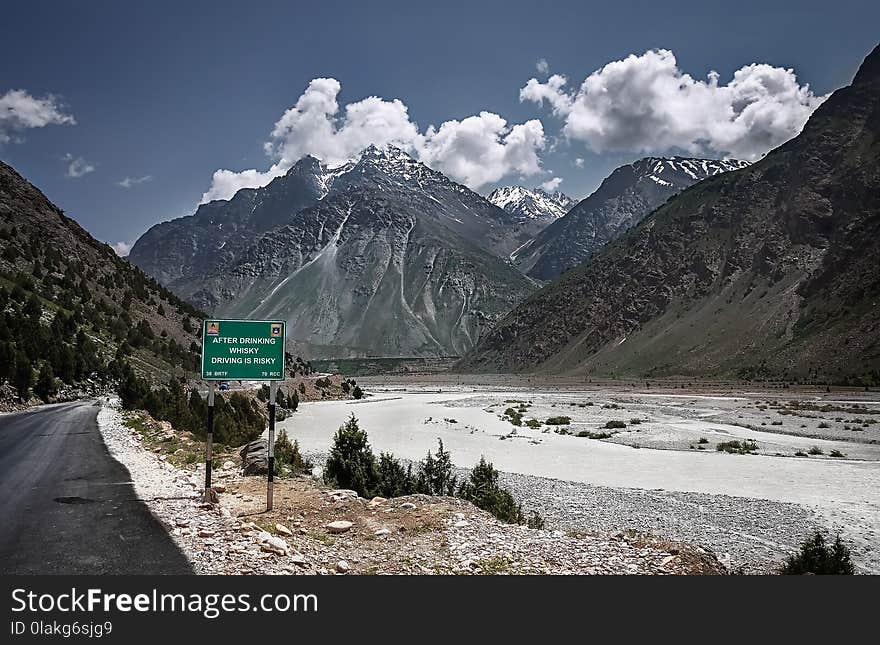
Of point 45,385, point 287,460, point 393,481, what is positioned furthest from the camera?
point 45,385

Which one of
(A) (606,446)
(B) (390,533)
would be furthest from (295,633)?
(A) (606,446)

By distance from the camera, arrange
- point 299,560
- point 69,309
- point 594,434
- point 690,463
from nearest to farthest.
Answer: point 299,560, point 690,463, point 594,434, point 69,309

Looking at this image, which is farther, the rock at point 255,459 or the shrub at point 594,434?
the shrub at point 594,434

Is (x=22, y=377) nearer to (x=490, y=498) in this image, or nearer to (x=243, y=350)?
(x=243, y=350)

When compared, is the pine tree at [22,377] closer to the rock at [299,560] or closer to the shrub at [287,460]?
the shrub at [287,460]

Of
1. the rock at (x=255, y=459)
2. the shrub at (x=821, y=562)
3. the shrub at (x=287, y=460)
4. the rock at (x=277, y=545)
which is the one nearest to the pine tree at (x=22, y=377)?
the shrub at (x=287, y=460)

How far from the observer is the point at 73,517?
10148 mm

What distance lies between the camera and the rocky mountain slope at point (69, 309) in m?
37.3

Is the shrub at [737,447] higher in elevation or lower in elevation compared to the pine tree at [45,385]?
lower

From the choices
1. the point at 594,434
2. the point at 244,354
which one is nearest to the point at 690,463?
the point at 594,434

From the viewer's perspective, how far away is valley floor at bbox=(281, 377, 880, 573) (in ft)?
57.0

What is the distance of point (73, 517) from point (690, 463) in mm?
28673

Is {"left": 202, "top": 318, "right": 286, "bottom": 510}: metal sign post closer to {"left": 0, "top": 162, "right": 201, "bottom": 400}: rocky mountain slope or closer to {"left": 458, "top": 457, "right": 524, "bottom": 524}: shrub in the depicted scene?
{"left": 458, "top": 457, "right": 524, "bottom": 524}: shrub

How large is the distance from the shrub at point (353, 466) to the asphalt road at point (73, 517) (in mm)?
5506
